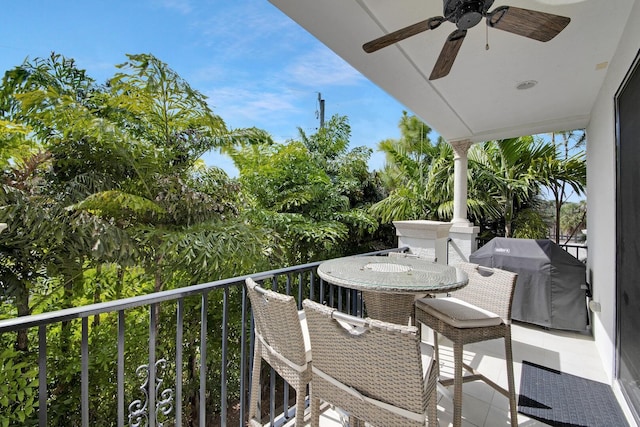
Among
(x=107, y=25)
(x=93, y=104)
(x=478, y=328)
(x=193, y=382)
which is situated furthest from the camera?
(x=107, y=25)

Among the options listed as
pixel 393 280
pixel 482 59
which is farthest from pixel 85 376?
pixel 482 59

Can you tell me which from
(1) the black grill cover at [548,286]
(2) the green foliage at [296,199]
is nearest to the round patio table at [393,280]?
(1) the black grill cover at [548,286]

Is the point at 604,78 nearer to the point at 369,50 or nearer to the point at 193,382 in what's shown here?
the point at 369,50

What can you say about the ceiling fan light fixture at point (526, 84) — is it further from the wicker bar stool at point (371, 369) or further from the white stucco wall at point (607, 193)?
the wicker bar stool at point (371, 369)

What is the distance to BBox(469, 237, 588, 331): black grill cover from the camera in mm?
3074

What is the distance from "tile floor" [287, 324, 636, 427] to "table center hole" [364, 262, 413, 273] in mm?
936

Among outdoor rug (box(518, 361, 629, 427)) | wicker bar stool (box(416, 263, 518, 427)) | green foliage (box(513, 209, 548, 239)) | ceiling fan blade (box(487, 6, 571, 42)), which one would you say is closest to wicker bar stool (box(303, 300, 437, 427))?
wicker bar stool (box(416, 263, 518, 427))

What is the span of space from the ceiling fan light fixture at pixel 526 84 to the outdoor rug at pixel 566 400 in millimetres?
2450

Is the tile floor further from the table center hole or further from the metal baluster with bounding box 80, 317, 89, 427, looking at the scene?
the metal baluster with bounding box 80, 317, 89, 427

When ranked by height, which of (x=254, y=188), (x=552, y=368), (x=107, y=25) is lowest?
(x=552, y=368)

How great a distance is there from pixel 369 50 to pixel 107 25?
5346 millimetres

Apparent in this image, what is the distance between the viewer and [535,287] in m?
3.21

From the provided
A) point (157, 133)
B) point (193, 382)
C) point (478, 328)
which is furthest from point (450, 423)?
point (157, 133)

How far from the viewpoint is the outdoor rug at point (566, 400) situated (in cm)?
185
